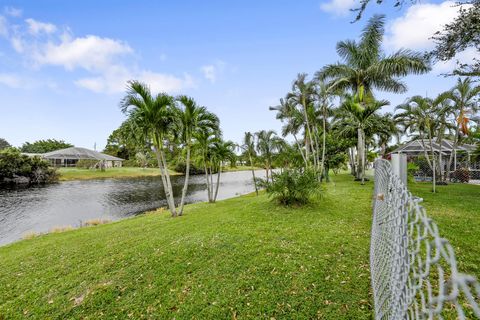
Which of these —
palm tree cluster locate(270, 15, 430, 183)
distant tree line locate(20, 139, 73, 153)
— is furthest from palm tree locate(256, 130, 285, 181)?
distant tree line locate(20, 139, 73, 153)

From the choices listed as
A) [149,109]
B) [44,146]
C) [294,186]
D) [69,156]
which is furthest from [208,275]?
[44,146]

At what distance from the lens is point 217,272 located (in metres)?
4.66

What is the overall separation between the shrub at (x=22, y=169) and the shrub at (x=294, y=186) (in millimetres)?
39204

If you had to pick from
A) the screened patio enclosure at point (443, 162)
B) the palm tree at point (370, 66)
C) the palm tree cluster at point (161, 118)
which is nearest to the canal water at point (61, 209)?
the palm tree cluster at point (161, 118)

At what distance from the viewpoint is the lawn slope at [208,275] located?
3697 mm

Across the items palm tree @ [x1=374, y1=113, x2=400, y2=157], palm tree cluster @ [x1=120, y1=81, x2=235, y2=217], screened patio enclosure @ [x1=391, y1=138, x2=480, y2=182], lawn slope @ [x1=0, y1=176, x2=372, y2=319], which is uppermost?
palm tree @ [x1=374, y1=113, x2=400, y2=157]

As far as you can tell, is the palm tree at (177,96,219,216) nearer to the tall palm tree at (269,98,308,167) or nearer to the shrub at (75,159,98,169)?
the tall palm tree at (269,98,308,167)

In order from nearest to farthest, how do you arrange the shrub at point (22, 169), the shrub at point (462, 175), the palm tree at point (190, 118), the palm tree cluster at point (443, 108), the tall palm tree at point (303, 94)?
the palm tree at point (190, 118), the palm tree cluster at point (443, 108), the shrub at point (462, 175), the tall palm tree at point (303, 94), the shrub at point (22, 169)

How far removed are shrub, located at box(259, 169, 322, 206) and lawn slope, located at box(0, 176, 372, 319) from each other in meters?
1.53

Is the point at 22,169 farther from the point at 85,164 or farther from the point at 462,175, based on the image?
the point at 462,175

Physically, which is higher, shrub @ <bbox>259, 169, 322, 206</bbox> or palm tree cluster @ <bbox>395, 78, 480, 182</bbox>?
palm tree cluster @ <bbox>395, 78, 480, 182</bbox>

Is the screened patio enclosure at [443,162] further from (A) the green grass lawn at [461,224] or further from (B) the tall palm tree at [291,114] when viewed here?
(B) the tall palm tree at [291,114]

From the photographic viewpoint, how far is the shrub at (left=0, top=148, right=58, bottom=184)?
A: 102 feet

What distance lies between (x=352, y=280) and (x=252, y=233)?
3.05 metres
